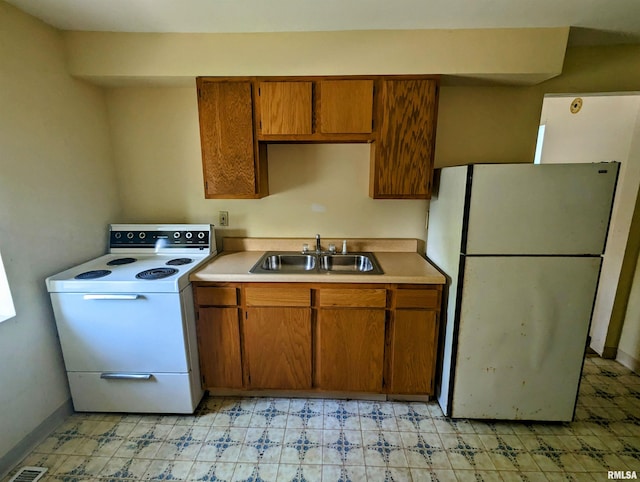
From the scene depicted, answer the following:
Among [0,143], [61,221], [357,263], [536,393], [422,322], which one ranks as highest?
[0,143]

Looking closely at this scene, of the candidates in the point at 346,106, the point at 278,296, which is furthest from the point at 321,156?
the point at 278,296

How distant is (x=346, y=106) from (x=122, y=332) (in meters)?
1.92

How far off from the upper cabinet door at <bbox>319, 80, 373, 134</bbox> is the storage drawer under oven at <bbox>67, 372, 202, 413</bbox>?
1.81 metres

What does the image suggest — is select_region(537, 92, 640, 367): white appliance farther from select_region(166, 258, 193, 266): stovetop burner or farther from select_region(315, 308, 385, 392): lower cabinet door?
select_region(166, 258, 193, 266): stovetop burner

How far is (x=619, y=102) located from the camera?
2271 mm

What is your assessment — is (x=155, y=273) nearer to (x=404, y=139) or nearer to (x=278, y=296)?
(x=278, y=296)

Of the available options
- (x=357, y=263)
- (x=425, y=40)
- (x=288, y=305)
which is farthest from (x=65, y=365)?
(x=425, y=40)

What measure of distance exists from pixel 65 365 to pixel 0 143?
1288 millimetres

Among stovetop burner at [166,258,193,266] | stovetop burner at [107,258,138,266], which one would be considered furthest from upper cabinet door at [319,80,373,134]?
stovetop burner at [107,258,138,266]

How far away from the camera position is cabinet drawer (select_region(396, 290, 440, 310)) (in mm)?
1768

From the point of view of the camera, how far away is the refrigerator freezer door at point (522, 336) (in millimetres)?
1565

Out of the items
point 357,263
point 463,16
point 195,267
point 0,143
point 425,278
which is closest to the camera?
point 0,143

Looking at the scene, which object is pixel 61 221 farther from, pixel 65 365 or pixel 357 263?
pixel 357 263

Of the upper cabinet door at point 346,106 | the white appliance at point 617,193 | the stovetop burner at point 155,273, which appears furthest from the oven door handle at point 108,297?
the white appliance at point 617,193
